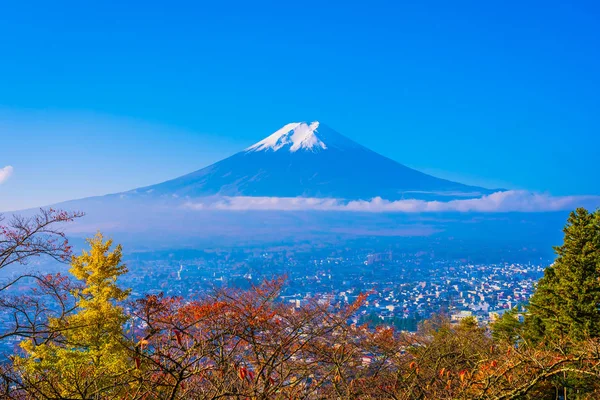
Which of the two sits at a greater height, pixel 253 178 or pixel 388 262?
pixel 253 178

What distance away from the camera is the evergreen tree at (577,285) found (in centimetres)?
1250

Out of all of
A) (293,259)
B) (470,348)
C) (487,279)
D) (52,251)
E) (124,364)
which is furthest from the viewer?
(293,259)

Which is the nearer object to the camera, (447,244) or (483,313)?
(483,313)

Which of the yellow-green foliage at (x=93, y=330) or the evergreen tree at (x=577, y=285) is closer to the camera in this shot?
the yellow-green foliage at (x=93, y=330)

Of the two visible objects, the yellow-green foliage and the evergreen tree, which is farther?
the evergreen tree

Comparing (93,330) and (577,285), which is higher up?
(577,285)

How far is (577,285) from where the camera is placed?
506 inches

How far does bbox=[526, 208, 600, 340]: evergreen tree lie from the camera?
12500mm

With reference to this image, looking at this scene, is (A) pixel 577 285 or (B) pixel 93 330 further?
(A) pixel 577 285

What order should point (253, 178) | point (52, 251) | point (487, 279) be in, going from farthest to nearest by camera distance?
point (253, 178) < point (487, 279) < point (52, 251)

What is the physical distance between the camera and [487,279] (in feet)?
300

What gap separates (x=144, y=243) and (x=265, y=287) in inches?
6166

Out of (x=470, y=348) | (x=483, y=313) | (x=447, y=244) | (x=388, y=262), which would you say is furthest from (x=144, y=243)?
(x=470, y=348)

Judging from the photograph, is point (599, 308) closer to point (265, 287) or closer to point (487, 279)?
point (265, 287)
